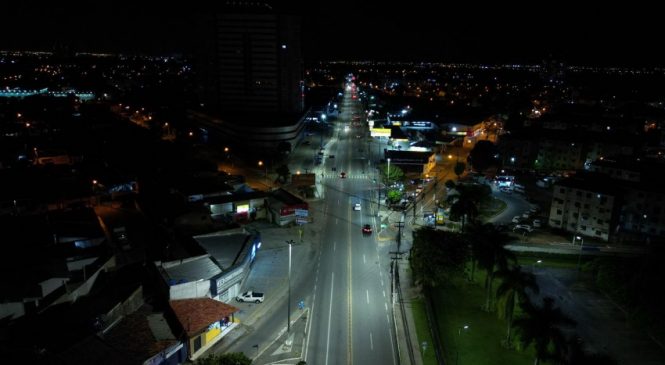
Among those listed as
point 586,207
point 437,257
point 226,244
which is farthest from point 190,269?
point 586,207

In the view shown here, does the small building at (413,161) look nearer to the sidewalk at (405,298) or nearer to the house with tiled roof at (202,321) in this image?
the sidewalk at (405,298)

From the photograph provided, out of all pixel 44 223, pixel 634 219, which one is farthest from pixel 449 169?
pixel 44 223

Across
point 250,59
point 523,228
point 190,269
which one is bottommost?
point 190,269

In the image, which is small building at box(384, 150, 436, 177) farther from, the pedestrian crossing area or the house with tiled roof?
the house with tiled roof

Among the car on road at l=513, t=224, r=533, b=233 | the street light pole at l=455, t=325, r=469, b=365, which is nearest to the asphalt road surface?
the street light pole at l=455, t=325, r=469, b=365

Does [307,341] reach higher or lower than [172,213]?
lower

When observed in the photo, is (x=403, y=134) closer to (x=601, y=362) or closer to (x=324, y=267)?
(x=324, y=267)

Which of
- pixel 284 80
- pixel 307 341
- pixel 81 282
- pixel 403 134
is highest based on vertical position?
pixel 284 80

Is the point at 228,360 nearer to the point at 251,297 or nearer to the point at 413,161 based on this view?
the point at 251,297

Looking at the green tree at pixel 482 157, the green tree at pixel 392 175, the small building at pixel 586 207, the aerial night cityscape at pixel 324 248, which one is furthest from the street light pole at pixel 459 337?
the green tree at pixel 482 157
